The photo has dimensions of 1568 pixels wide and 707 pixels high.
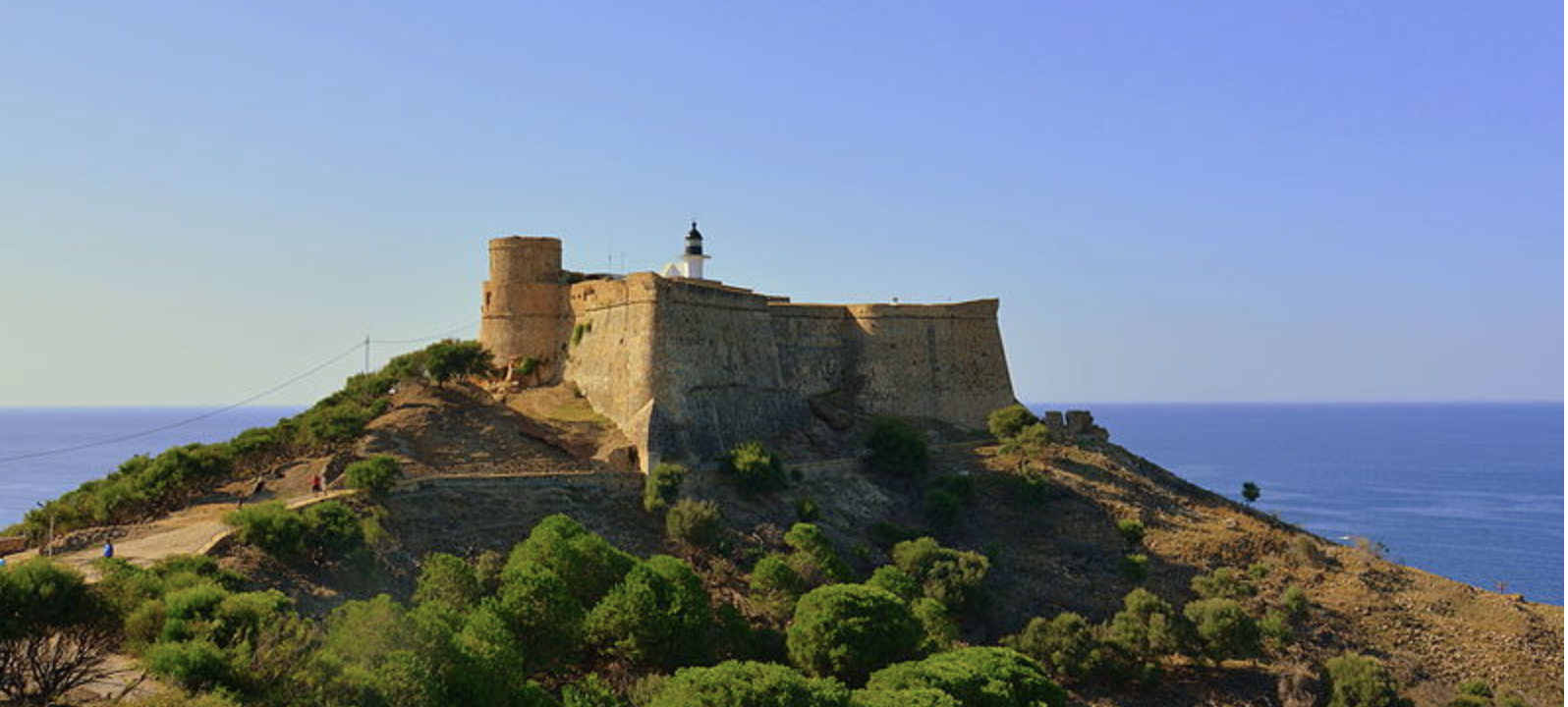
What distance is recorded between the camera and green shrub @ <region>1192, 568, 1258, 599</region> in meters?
34.4

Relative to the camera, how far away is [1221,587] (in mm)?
34594

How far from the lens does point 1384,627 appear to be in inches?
1312

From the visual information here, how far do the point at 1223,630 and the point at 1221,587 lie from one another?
448 cm

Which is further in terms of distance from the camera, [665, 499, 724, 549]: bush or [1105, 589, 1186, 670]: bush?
[665, 499, 724, 549]: bush

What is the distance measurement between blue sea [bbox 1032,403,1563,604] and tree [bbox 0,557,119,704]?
53269 millimetres

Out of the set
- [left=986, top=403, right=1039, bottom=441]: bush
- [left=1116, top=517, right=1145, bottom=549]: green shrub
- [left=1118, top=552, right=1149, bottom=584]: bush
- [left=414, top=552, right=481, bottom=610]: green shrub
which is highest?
[left=986, top=403, right=1039, bottom=441]: bush

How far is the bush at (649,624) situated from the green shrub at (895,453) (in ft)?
52.1

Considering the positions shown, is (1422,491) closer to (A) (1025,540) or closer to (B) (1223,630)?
(A) (1025,540)

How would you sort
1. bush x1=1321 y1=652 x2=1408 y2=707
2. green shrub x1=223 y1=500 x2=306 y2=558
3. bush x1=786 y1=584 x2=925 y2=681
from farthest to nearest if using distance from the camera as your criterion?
1. bush x1=1321 y1=652 x2=1408 y2=707
2. bush x1=786 y1=584 x2=925 y2=681
3. green shrub x1=223 y1=500 x2=306 y2=558

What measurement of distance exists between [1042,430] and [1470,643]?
16265 mm

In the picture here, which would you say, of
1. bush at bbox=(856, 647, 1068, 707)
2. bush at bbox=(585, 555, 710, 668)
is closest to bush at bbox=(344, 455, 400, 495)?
bush at bbox=(585, 555, 710, 668)

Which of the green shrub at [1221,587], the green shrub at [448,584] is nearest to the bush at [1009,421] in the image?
the green shrub at [1221,587]

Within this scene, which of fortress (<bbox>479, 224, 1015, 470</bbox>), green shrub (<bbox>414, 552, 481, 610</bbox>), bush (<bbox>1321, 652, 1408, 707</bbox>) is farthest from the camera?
fortress (<bbox>479, 224, 1015, 470</bbox>)

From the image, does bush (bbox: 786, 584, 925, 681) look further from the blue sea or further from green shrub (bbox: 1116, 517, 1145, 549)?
the blue sea
